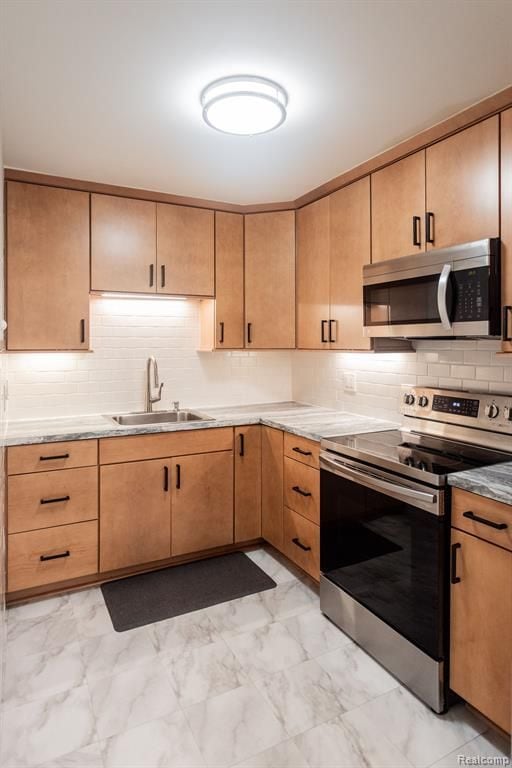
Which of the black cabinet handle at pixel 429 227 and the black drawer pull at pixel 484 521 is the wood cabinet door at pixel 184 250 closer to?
the black cabinet handle at pixel 429 227

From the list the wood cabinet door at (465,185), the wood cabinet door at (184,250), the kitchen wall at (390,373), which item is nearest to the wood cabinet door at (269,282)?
the wood cabinet door at (184,250)

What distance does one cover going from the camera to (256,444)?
3.18 m

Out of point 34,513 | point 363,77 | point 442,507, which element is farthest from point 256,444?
point 363,77

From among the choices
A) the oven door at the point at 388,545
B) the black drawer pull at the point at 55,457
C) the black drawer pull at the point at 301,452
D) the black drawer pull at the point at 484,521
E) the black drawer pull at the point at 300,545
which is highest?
the black drawer pull at the point at 301,452

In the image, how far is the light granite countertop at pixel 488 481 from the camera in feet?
5.30

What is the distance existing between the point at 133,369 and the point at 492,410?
2.27 meters

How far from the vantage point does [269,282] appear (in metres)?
3.41

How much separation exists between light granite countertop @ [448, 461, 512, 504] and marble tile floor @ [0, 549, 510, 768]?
88 cm

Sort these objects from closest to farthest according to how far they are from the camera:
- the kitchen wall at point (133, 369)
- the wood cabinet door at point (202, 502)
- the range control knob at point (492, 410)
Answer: the range control knob at point (492, 410)
the wood cabinet door at point (202, 502)
the kitchen wall at point (133, 369)

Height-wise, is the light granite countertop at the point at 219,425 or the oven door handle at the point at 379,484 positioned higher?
the light granite countertop at the point at 219,425

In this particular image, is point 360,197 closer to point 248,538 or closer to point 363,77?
point 363,77

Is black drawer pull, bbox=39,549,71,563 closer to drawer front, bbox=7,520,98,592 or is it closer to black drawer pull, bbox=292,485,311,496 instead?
drawer front, bbox=7,520,98,592

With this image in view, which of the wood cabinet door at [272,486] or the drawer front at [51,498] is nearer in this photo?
the drawer front at [51,498]

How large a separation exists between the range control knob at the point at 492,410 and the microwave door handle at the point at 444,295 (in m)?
0.43
